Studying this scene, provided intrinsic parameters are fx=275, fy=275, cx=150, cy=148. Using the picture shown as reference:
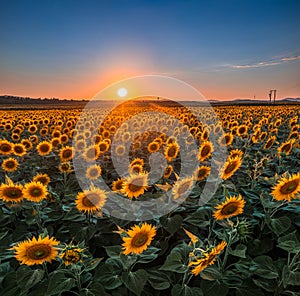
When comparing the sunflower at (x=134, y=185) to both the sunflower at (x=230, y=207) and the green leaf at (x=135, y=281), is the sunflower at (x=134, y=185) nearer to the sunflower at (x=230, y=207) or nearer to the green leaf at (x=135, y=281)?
the sunflower at (x=230, y=207)

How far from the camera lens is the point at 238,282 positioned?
2.12 m

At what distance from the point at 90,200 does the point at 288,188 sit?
1.85m

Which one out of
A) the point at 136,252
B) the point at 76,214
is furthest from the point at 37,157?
the point at 136,252

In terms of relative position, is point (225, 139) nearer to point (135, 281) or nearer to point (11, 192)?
point (11, 192)

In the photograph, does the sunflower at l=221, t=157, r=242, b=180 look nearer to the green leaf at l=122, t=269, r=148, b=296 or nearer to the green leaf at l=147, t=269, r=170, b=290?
the green leaf at l=147, t=269, r=170, b=290

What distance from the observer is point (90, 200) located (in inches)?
109

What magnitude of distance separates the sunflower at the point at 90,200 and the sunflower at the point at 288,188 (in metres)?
1.68

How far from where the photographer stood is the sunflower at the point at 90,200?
277cm

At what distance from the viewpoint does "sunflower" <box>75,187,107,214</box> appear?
2771 mm

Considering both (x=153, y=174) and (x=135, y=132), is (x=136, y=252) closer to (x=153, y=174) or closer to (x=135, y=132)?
(x=153, y=174)

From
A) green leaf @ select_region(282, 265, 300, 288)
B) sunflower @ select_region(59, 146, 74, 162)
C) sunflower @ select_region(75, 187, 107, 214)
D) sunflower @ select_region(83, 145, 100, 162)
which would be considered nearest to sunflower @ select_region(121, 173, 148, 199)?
sunflower @ select_region(75, 187, 107, 214)

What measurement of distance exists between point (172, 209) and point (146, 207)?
33cm

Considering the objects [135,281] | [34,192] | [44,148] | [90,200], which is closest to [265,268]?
[135,281]

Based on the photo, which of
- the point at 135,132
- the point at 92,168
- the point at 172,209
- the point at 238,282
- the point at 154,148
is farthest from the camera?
the point at 135,132
